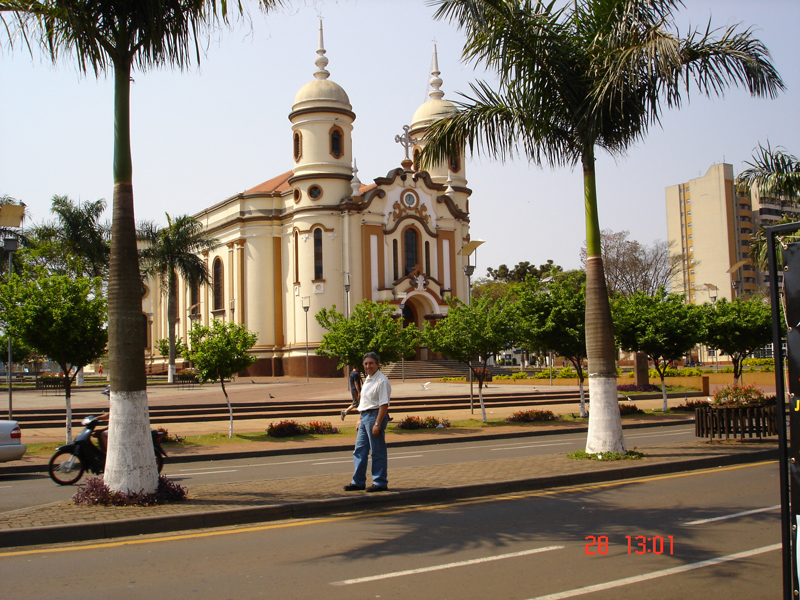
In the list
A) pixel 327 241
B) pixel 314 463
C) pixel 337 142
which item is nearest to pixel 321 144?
pixel 337 142

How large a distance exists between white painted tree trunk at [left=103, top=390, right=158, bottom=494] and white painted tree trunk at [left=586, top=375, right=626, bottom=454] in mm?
7180

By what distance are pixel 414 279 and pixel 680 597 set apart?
46149 millimetres

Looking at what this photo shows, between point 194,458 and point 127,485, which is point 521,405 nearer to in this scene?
point 194,458

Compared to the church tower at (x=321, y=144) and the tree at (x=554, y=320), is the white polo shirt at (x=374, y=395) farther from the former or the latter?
the church tower at (x=321, y=144)

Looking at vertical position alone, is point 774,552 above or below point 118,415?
below

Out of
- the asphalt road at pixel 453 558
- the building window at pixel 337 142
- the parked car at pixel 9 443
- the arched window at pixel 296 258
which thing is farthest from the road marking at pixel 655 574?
the building window at pixel 337 142

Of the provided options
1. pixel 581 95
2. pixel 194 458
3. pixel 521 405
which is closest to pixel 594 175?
pixel 581 95

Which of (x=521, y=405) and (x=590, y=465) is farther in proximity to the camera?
(x=521, y=405)

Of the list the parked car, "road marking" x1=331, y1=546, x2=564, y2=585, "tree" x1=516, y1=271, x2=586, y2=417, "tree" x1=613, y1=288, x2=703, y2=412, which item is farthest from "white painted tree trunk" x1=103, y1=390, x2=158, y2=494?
"tree" x1=613, y1=288, x2=703, y2=412

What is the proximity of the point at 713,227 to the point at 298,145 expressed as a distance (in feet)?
215

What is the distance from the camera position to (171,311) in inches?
1902

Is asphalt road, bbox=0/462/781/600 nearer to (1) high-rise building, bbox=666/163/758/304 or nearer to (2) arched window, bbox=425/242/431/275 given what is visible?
(2) arched window, bbox=425/242/431/275

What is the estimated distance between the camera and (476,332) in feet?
77.3
